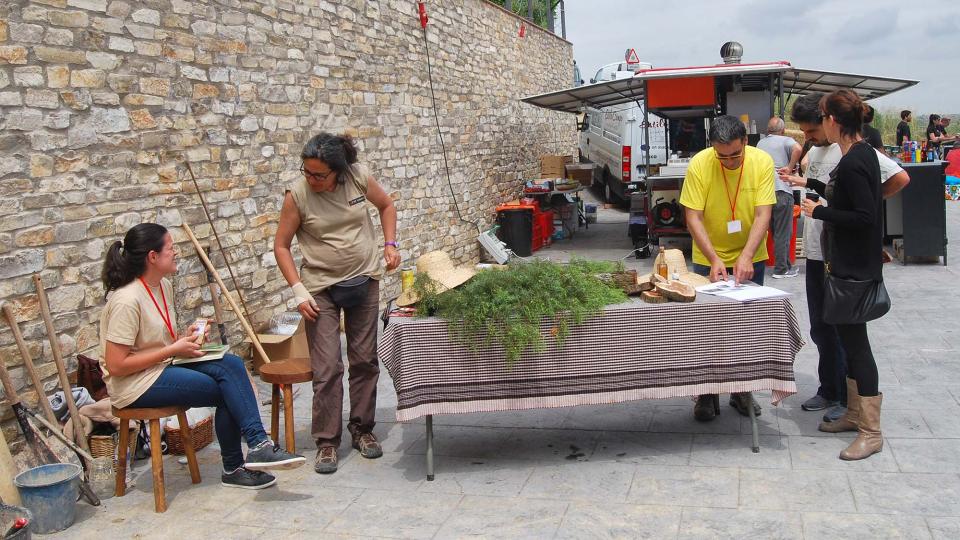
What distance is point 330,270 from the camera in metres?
4.74

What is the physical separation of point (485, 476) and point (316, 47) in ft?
17.8

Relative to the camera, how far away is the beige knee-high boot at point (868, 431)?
431 cm

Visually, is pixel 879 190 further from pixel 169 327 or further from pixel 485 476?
pixel 169 327

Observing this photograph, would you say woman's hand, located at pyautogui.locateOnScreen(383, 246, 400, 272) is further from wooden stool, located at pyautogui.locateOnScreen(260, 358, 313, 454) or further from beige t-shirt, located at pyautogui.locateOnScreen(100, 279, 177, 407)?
beige t-shirt, located at pyautogui.locateOnScreen(100, 279, 177, 407)

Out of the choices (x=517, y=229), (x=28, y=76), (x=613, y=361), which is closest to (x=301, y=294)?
(x=613, y=361)

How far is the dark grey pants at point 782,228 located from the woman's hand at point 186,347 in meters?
7.33

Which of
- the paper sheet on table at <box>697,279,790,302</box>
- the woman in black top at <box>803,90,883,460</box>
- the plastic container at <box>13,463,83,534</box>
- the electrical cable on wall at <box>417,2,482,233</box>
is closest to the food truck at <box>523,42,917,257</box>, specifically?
the electrical cable on wall at <box>417,2,482,233</box>

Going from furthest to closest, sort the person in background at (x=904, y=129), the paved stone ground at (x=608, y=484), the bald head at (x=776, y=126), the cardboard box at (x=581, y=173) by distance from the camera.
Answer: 1. the person in background at (x=904, y=129)
2. the cardboard box at (x=581, y=173)
3. the bald head at (x=776, y=126)
4. the paved stone ground at (x=608, y=484)

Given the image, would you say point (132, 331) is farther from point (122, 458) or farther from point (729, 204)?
point (729, 204)

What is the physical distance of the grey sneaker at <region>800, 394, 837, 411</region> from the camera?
508cm

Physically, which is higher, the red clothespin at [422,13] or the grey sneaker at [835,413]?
the red clothespin at [422,13]

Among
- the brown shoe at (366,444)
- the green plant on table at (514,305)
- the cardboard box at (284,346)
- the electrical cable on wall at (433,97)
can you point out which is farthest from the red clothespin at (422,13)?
the green plant on table at (514,305)

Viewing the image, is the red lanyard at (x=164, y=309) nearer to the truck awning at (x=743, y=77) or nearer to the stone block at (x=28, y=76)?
the stone block at (x=28, y=76)

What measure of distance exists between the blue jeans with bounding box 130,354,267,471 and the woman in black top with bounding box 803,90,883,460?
297 cm
